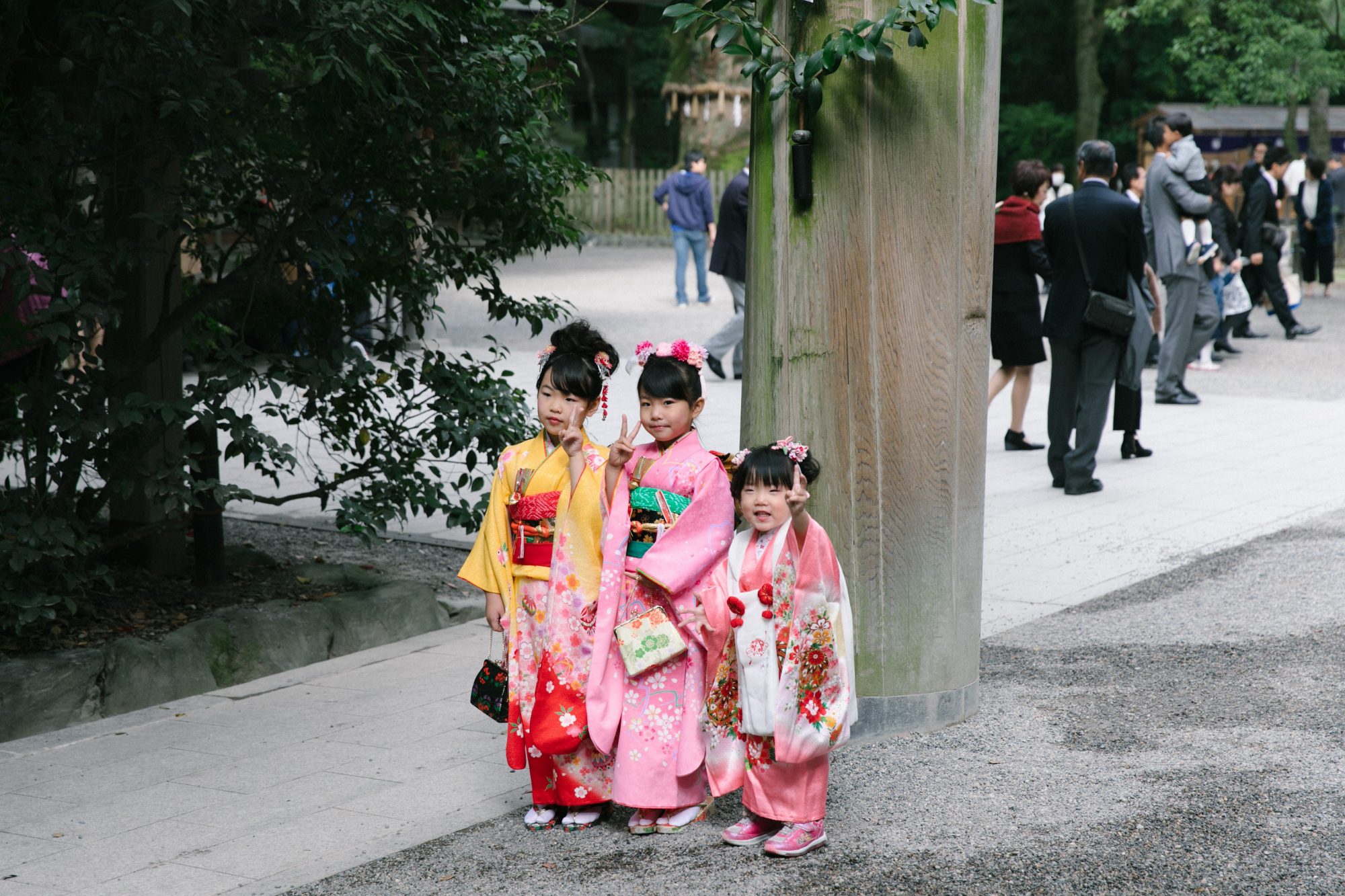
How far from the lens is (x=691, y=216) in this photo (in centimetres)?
1831

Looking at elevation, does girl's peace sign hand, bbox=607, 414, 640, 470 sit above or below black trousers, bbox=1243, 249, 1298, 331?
above

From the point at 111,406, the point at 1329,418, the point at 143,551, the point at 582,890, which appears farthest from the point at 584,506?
the point at 1329,418

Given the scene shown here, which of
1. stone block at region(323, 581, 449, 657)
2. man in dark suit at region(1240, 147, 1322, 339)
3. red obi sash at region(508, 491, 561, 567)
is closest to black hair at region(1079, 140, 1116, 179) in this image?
stone block at region(323, 581, 449, 657)

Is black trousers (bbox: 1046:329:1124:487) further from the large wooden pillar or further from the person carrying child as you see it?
the large wooden pillar

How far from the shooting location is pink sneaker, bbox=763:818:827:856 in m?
3.69

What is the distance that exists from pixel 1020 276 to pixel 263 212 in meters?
5.38

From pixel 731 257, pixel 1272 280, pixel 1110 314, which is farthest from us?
pixel 1272 280

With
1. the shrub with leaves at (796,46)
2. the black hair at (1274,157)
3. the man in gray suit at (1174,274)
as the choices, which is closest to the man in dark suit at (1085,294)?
the man in gray suit at (1174,274)

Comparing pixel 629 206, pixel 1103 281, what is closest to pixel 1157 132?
pixel 1103 281

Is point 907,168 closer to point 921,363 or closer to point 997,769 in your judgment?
point 921,363

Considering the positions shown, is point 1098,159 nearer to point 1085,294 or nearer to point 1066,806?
point 1085,294

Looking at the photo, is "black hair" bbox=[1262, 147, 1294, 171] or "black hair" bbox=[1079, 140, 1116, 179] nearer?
"black hair" bbox=[1079, 140, 1116, 179]

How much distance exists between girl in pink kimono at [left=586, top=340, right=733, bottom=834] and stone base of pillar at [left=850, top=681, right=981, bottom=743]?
843mm

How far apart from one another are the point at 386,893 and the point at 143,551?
3063 mm
